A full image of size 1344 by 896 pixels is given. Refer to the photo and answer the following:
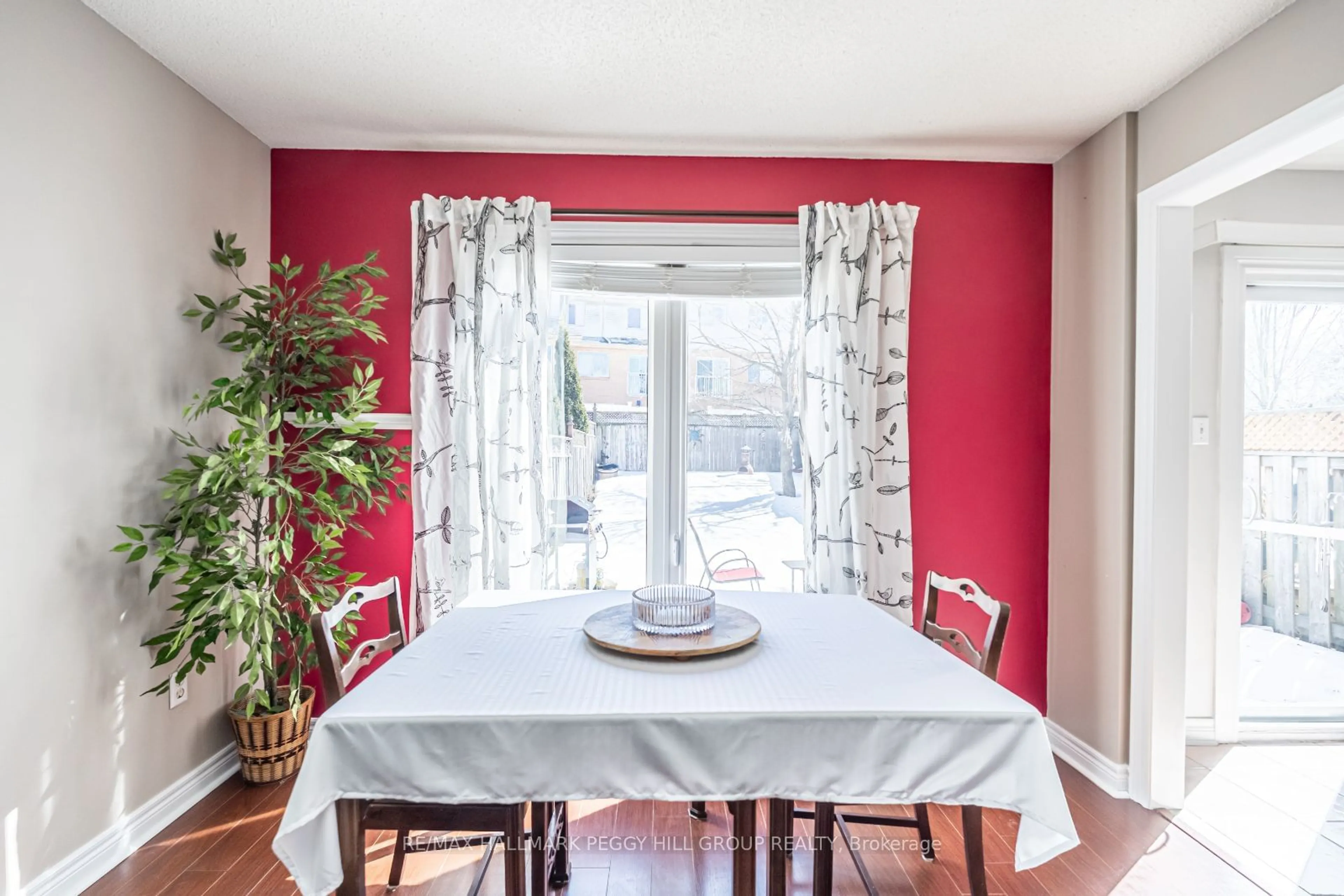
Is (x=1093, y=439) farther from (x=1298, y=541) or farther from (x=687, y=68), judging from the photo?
(x=687, y=68)

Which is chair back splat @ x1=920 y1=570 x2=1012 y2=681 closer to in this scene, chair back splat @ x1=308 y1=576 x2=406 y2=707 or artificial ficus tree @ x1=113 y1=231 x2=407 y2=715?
chair back splat @ x1=308 y1=576 x2=406 y2=707

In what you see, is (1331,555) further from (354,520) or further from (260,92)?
(260,92)

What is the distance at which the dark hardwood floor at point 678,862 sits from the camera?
2012 millimetres

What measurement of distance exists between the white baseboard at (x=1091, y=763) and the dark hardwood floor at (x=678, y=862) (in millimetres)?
93

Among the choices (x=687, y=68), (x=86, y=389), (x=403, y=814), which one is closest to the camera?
(x=403, y=814)

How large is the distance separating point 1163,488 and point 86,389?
3526 millimetres

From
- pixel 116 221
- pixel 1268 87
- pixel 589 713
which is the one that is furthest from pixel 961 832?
pixel 116 221

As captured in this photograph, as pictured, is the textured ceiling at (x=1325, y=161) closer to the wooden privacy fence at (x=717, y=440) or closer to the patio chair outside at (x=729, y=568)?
the wooden privacy fence at (x=717, y=440)

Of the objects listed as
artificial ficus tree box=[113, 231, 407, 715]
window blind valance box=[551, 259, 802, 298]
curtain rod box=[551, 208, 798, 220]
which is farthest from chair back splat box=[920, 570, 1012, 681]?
artificial ficus tree box=[113, 231, 407, 715]

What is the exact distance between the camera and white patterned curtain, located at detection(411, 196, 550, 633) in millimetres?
2812

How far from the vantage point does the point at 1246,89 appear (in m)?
2.08

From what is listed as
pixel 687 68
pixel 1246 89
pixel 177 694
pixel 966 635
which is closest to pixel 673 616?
pixel 966 635

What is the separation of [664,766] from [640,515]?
1.80 m

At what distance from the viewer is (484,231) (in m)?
2.83
